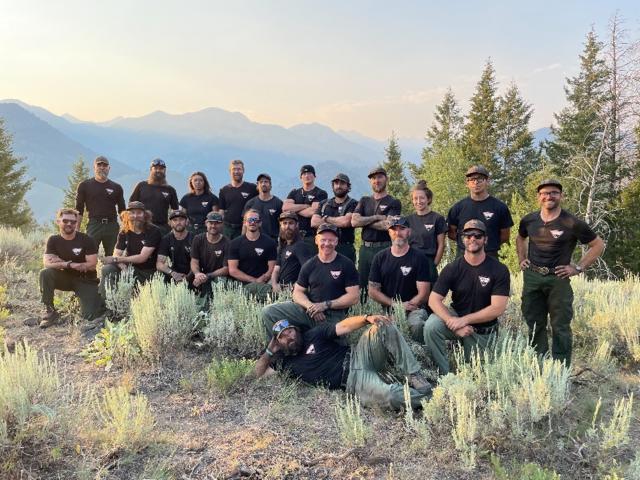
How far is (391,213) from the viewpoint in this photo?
677 cm

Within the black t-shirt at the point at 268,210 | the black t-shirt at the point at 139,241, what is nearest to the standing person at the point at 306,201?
the black t-shirt at the point at 268,210

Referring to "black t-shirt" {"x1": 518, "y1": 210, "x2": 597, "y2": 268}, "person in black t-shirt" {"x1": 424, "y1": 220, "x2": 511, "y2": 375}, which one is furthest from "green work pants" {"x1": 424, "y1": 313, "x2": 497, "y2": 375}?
"black t-shirt" {"x1": 518, "y1": 210, "x2": 597, "y2": 268}

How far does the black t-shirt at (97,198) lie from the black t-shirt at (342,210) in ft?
12.6

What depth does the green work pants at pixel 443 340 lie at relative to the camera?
470cm

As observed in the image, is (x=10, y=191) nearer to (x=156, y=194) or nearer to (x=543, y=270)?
(x=156, y=194)

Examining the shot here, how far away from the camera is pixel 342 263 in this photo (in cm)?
539

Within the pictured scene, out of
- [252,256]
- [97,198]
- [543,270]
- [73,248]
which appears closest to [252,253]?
[252,256]

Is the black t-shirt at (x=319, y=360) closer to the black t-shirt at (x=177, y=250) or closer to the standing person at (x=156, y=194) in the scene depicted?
the black t-shirt at (x=177, y=250)

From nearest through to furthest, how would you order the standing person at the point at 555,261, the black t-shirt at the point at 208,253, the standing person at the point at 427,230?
the standing person at the point at 555,261
the standing person at the point at 427,230
the black t-shirt at the point at 208,253

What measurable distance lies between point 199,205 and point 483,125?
31.8 meters

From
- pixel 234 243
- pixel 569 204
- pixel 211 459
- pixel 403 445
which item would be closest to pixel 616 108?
pixel 569 204

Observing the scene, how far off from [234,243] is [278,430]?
3.49 m

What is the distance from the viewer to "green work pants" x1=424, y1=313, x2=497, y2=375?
4.70 metres

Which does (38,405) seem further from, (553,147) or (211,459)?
(553,147)
